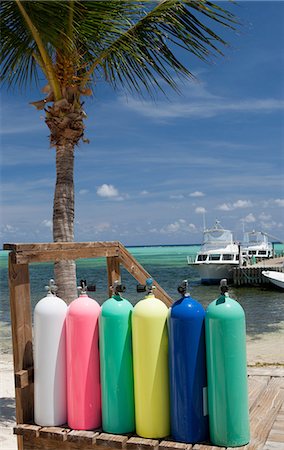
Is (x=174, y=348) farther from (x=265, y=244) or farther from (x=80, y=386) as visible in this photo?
(x=265, y=244)

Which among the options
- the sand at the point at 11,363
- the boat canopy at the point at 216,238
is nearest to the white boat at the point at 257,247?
the boat canopy at the point at 216,238

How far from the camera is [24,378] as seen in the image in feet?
10.9

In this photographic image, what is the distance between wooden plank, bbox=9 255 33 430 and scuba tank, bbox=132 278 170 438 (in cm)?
80

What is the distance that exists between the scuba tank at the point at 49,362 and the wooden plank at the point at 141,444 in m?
0.55

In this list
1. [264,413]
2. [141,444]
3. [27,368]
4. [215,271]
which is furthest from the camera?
[215,271]

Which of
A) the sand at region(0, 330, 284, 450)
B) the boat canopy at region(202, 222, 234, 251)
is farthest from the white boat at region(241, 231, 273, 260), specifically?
the sand at region(0, 330, 284, 450)

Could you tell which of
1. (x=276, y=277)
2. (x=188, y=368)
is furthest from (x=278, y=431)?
(x=276, y=277)

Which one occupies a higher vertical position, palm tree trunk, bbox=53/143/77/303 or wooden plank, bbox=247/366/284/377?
palm tree trunk, bbox=53/143/77/303

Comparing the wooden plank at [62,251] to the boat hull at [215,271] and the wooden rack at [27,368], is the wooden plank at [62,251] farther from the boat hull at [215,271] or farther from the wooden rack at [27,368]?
the boat hull at [215,271]

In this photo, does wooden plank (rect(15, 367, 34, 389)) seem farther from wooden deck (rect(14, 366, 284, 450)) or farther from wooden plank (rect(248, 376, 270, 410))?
wooden plank (rect(248, 376, 270, 410))

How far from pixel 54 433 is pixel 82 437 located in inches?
7.8

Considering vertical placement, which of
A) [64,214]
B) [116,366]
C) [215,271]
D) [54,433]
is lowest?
[215,271]

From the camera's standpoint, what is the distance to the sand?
20.0 feet

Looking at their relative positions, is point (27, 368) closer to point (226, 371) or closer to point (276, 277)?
point (226, 371)
